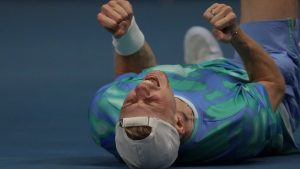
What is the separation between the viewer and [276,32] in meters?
4.09

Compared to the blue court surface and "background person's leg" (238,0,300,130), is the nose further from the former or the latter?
"background person's leg" (238,0,300,130)

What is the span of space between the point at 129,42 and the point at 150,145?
26.1 inches

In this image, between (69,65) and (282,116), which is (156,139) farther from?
(69,65)

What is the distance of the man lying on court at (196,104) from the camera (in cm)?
335

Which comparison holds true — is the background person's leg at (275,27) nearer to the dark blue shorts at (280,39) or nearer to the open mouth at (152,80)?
the dark blue shorts at (280,39)

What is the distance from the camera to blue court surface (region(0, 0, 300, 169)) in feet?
12.8

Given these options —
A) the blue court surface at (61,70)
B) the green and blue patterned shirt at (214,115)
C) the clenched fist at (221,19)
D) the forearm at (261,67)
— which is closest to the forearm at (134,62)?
the green and blue patterned shirt at (214,115)

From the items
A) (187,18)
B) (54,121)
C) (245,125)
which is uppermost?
(245,125)

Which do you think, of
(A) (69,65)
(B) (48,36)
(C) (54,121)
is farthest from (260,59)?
(B) (48,36)

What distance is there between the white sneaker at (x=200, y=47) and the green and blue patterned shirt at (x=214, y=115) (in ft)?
3.76

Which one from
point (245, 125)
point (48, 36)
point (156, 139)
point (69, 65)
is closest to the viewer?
point (156, 139)

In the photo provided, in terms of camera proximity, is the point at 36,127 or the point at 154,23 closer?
the point at 36,127

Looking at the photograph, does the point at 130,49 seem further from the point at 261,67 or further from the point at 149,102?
the point at 149,102

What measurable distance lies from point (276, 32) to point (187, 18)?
4.43 metres
